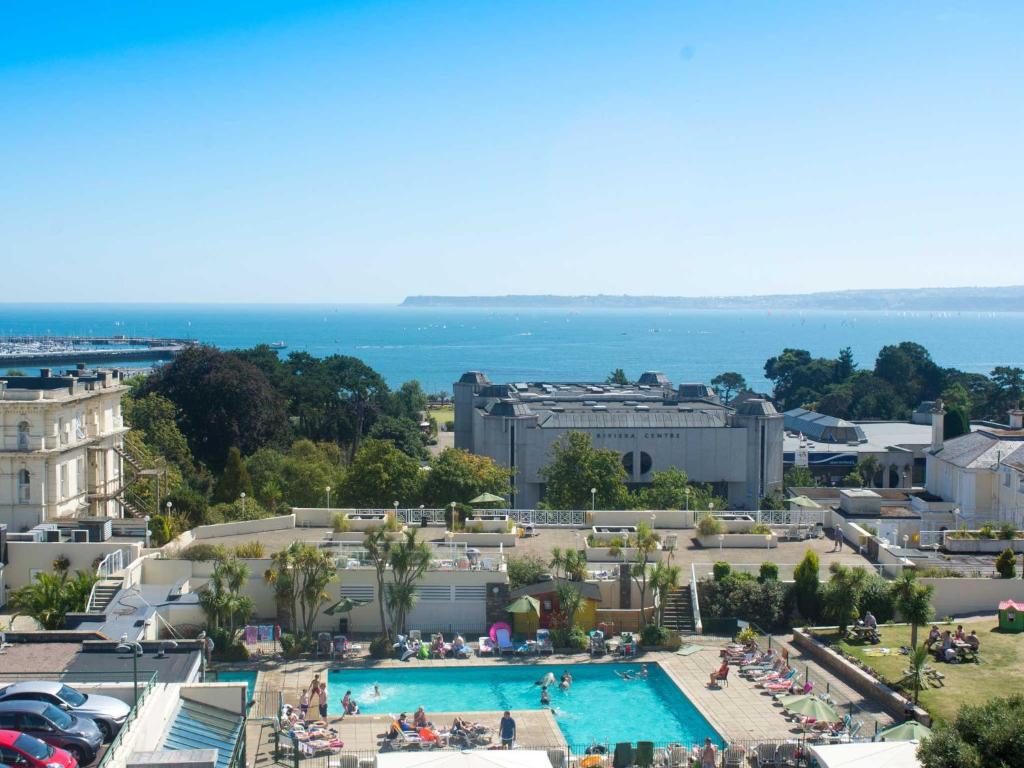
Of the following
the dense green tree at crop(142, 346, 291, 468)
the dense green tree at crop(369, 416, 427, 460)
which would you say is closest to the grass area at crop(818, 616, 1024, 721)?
the dense green tree at crop(142, 346, 291, 468)

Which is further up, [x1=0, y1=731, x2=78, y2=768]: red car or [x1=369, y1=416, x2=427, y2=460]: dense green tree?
[x1=0, y1=731, x2=78, y2=768]: red car

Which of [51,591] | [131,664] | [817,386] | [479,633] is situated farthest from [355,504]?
[817,386]

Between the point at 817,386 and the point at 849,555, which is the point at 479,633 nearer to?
the point at 849,555

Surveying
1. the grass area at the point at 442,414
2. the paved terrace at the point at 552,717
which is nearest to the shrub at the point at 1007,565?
the paved terrace at the point at 552,717

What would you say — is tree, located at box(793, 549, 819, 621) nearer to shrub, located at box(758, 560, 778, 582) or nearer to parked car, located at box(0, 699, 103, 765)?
shrub, located at box(758, 560, 778, 582)

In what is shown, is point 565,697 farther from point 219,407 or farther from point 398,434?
point 398,434

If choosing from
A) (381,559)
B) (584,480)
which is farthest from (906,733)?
(584,480)
